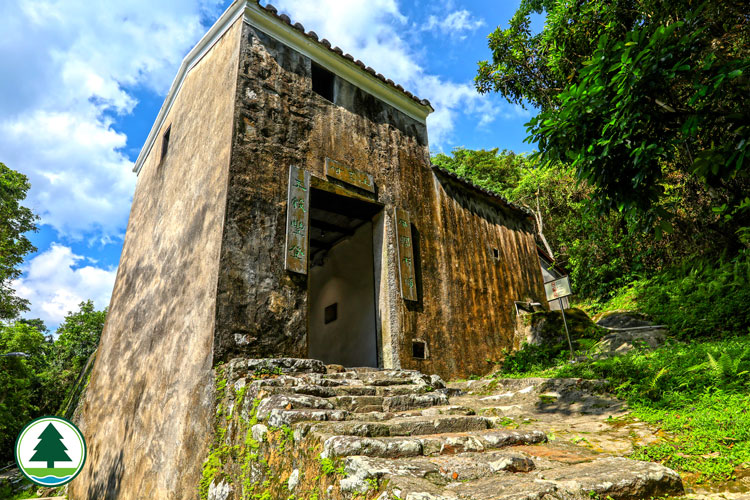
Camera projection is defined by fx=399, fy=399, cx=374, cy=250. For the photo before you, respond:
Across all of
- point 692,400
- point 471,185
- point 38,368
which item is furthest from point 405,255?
point 38,368

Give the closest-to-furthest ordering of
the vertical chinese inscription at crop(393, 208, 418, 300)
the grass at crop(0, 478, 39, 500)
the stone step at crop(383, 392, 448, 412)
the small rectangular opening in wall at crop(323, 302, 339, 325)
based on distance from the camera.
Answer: the stone step at crop(383, 392, 448, 412), the vertical chinese inscription at crop(393, 208, 418, 300), the small rectangular opening in wall at crop(323, 302, 339, 325), the grass at crop(0, 478, 39, 500)

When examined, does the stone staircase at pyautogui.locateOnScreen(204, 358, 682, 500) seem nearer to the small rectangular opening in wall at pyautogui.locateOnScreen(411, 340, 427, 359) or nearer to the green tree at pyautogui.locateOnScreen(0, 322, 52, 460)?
the small rectangular opening in wall at pyautogui.locateOnScreen(411, 340, 427, 359)

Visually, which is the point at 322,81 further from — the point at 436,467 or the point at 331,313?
the point at 436,467

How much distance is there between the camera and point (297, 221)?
6.02 m

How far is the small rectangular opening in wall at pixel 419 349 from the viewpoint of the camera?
700 centimetres

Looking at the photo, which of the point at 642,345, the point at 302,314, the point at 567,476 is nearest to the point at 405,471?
the point at 567,476

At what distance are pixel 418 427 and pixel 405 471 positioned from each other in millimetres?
1032

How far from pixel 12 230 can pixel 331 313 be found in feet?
62.5

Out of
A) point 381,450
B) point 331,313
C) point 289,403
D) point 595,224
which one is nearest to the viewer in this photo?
point 381,450

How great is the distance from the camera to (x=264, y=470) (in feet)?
11.2

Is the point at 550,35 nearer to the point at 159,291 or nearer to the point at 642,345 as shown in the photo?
the point at 642,345

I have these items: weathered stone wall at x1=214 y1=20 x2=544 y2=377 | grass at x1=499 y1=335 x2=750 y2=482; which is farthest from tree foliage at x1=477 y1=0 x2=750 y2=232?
weathered stone wall at x1=214 y1=20 x2=544 y2=377

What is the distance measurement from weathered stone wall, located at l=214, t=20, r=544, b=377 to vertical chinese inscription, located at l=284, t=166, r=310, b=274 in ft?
0.38

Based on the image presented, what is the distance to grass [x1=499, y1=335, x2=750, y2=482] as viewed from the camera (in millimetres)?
3027
